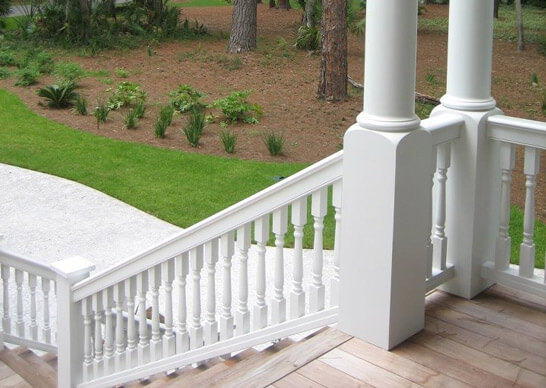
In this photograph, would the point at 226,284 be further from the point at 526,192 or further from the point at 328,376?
the point at 526,192

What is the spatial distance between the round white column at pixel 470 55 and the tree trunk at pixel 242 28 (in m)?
13.0

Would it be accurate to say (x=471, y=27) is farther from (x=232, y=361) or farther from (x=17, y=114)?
(x=17, y=114)

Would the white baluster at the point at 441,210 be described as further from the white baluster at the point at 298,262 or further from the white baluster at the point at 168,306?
the white baluster at the point at 168,306

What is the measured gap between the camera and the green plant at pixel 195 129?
11.9 m

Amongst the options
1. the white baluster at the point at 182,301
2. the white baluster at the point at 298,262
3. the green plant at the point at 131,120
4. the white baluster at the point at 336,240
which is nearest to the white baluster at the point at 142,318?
the white baluster at the point at 182,301

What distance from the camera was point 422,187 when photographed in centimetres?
398

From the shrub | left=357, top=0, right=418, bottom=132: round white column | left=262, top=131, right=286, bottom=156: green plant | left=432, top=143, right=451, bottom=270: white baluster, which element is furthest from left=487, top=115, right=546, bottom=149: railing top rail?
the shrub

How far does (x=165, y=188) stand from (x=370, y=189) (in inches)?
274

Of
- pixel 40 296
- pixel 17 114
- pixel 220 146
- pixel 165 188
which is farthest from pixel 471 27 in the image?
pixel 17 114

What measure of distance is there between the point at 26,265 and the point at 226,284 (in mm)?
2171

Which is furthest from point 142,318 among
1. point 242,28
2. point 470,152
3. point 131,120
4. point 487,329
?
point 242,28

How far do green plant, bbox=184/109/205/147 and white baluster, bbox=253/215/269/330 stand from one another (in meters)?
7.70

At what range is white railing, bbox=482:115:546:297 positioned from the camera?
4340 mm

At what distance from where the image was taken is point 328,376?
12.6 ft
